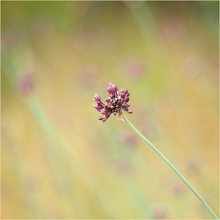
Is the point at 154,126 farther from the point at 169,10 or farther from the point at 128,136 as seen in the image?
the point at 169,10

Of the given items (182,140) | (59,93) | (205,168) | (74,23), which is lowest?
(205,168)

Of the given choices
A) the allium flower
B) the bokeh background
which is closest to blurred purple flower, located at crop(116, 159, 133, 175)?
the bokeh background

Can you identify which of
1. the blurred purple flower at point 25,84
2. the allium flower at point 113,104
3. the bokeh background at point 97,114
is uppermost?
the bokeh background at point 97,114

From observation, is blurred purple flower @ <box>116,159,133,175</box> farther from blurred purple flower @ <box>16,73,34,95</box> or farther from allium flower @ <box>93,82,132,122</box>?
allium flower @ <box>93,82,132,122</box>

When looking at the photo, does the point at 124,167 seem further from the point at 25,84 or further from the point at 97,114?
the point at 97,114

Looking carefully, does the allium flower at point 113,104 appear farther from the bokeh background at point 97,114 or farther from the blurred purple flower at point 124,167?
the blurred purple flower at point 124,167

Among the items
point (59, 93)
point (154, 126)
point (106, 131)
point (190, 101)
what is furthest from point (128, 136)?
point (59, 93)

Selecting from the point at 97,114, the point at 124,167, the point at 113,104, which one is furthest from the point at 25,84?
the point at 97,114

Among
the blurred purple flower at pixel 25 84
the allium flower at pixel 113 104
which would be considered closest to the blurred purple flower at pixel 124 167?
the blurred purple flower at pixel 25 84
